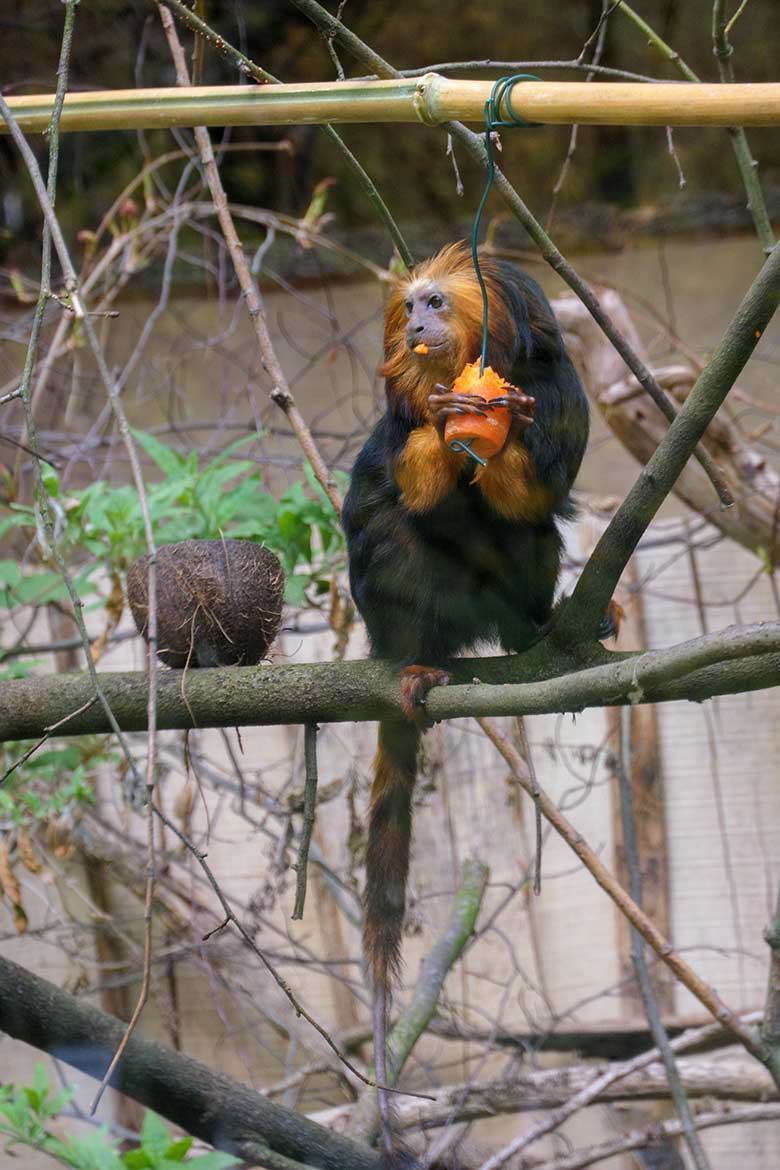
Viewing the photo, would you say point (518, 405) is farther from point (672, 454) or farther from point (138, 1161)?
point (138, 1161)

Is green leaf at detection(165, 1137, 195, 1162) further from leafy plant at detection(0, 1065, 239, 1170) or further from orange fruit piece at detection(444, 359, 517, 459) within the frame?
orange fruit piece at detection(444, 359, 517, 459)

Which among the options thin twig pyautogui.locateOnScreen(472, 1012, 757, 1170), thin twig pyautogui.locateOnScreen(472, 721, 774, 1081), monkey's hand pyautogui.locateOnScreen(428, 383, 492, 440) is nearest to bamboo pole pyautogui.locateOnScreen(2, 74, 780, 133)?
monkey's hand pyautogui.locateOnScreen(428, 383, 492, 440)

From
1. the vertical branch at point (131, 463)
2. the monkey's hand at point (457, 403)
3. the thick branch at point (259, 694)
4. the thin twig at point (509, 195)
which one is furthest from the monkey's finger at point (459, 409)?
the vertical branch at point (131, 463)

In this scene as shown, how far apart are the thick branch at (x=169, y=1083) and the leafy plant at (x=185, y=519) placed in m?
0.94

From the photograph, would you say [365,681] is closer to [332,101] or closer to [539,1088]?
[332,101]

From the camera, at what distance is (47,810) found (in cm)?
272

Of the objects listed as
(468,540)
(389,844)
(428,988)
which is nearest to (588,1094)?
(428,988)

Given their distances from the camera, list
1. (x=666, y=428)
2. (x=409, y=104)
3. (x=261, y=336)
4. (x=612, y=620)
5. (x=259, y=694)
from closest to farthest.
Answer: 1. (x=409, y=104)
2. (x=259, y=694)
3. (x=612, y=620)
4. (x=261, y=336)
5. (x=666, y=428)

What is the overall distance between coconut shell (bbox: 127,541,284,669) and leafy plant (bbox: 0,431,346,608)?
1.35ft

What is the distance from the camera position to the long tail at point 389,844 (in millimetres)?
2033

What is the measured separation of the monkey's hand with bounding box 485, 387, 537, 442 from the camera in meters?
1.65

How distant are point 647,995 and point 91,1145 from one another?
1190 mm

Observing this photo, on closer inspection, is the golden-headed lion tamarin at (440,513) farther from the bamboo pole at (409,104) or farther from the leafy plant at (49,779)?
the leafy plant at (49,779)

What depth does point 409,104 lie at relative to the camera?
1279 mm
